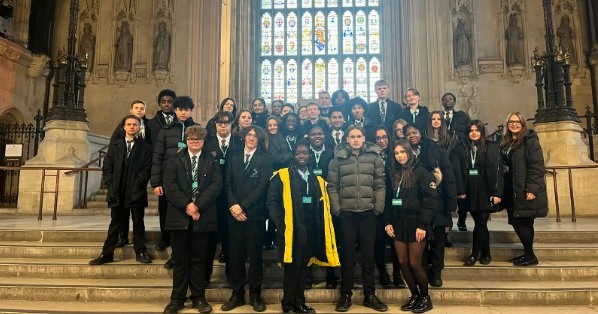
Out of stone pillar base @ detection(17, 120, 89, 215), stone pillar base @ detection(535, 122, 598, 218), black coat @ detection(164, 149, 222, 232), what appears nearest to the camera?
black coat @ detection(164, 149, 222, 232)

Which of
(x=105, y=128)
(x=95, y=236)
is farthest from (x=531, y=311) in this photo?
(x=105, y=128)

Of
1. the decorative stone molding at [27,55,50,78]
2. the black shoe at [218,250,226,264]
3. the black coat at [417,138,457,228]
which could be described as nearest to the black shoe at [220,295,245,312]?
the black shoe at [218,250,226,264]

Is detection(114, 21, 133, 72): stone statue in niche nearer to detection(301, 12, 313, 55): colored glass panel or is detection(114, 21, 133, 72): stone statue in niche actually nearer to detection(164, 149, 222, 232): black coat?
detection(301, 12, 313, 55): colored glass panel

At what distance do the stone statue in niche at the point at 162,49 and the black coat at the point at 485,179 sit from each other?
13400 mm

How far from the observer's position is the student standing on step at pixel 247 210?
13.2 ft

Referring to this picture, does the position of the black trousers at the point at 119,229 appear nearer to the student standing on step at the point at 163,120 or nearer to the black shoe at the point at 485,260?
the student standing on step at the point at 163,120

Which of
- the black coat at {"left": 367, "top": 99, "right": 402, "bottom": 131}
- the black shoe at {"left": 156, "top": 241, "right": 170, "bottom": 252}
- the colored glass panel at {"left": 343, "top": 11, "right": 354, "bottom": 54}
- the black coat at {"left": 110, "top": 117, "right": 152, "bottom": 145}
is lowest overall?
the black shoe at {"left": 156, "top": 241, "right": 170, "bottom": 252}

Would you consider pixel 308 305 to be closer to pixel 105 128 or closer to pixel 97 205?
pixel 97 205

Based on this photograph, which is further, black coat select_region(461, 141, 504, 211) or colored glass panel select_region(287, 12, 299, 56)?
colored glass panel select_region(287, 12, 299, 56)

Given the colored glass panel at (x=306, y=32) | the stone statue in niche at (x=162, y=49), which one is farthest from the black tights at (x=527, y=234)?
the colored glass panel at (x=306, y=32)

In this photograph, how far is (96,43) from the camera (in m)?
16.0

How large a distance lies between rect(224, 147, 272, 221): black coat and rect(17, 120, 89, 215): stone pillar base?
680 cm

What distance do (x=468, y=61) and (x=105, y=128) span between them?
13730mm

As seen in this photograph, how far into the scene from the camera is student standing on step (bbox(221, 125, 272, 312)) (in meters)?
4.03
